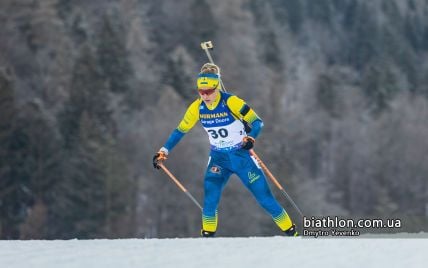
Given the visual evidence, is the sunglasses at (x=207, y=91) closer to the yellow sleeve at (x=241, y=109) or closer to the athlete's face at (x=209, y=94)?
the athlete's face at (x=209, y=94)

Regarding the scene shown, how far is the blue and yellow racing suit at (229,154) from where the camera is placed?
8.89m

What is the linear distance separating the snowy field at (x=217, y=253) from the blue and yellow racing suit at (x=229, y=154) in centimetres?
153

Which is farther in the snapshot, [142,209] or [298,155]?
[298,155]

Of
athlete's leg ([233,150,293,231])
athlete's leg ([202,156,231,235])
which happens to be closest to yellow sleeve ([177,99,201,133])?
athlete's leg ([202,156,231,235])

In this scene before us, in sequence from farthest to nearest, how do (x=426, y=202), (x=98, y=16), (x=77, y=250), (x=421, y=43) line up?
(x=421, y=43) → (x=98, y=16) → (x=426, y=202) → (x=77, y=250)

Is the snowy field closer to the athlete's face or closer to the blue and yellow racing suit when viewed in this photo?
the blue and yellow racing suit

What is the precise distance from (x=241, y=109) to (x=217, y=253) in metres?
2.54

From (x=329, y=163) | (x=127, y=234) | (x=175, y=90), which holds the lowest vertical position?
(x=127, y=234)

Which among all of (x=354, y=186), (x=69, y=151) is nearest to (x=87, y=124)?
(x=69, y=151)

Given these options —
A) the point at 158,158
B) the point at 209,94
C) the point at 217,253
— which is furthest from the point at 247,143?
the point at 217,253

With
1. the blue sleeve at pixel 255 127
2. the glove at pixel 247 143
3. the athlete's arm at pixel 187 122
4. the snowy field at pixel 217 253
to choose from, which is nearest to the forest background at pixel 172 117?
the athlete's arm at pixel 187 122

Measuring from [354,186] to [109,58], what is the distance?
2615 cm

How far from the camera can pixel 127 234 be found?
2266 inches

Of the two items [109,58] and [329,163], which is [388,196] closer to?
[329,163]
